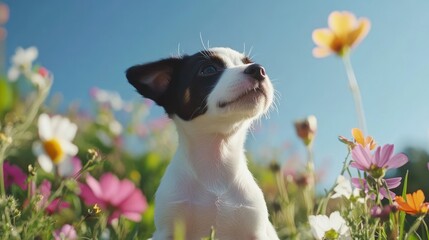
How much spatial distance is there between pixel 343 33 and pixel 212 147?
85 centimetres

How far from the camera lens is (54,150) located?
7.01 ft

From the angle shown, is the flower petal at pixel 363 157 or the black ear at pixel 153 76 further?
the black ear at pixel 153 76

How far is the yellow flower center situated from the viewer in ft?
6.98

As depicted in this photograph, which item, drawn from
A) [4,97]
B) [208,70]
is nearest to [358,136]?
[208,70]

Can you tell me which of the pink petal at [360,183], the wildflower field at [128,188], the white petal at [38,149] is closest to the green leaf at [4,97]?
the wildflower field at [128,188]

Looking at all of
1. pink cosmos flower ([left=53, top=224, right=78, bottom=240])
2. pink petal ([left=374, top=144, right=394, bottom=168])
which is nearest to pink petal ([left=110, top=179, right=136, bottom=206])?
pink cosmos flower ([left=53, top=224, right=78, bottom=240])

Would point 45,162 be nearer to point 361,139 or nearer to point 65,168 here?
point 65,168

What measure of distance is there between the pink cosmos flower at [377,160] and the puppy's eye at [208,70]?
103cm

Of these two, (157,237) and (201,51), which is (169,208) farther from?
(201,51)

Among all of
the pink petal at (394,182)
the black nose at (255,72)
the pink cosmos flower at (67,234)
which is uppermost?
the black nose at (255,72)

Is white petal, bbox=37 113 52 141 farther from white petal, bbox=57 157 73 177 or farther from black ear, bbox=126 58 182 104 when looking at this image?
black ear, bbox=126 58 182 104

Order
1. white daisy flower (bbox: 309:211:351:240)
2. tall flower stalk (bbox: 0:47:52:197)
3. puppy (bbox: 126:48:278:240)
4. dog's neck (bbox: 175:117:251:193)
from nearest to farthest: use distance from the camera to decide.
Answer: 1. tall flower stalk (bbox: 0:47:52:197)
2. white daisy flower (bbox: 309:211:351:240)
3. puppy (bbox: 126:48:278:240)
4. dog's neck (bbox: 175:117:251:193)

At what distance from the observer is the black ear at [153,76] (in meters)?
2.93

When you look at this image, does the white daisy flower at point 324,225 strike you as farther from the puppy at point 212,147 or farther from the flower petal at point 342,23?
the flower petal at point 342,23
